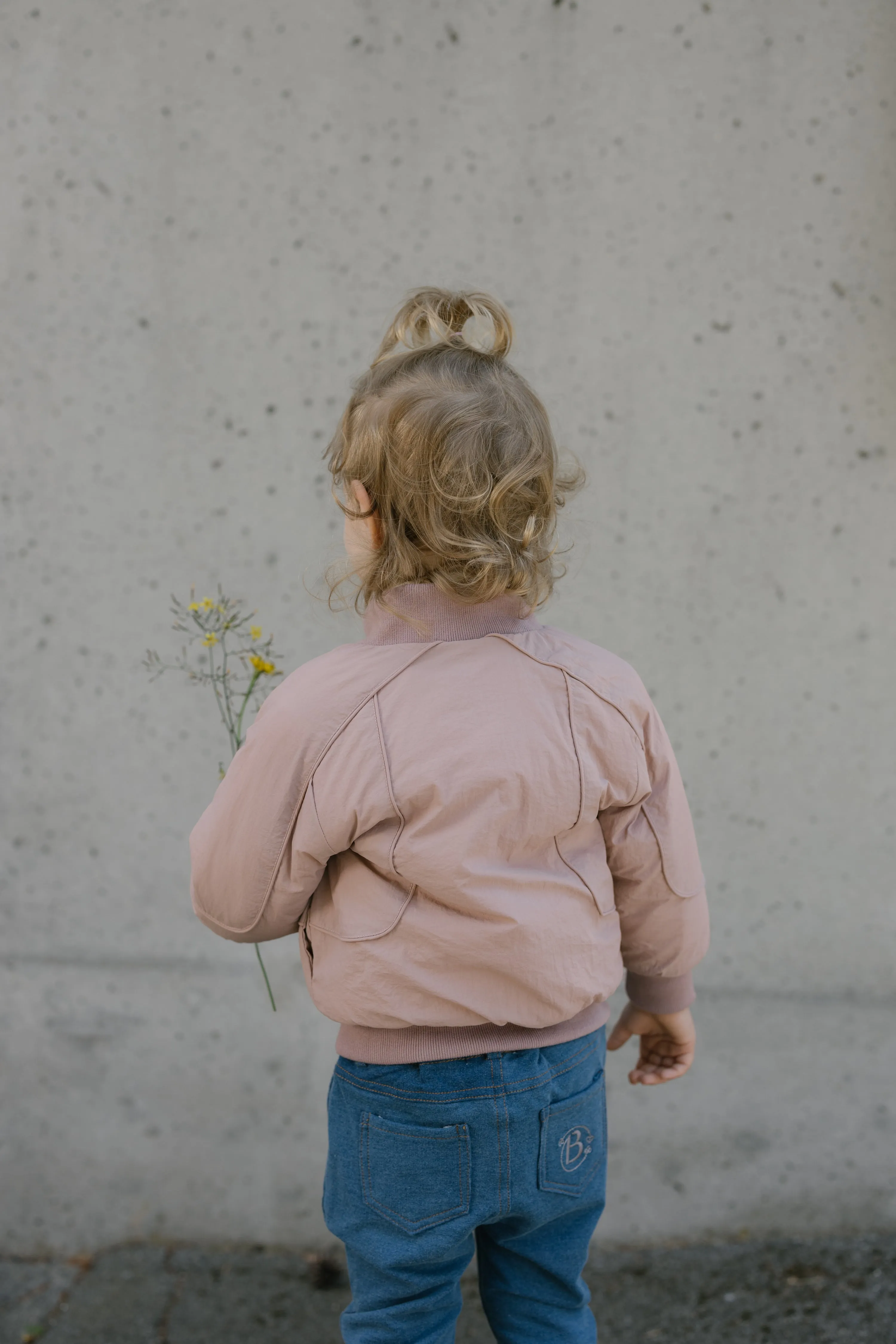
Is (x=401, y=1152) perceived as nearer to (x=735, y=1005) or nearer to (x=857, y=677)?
(x=735, y=1005)

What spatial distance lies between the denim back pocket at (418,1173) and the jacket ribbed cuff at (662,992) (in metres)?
0.40

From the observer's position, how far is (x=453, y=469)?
110 centimetres

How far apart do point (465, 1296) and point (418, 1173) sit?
1236 millimetres

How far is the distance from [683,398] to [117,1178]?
207 centimetres

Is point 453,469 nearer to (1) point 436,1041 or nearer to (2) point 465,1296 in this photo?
(1) point 436,1041

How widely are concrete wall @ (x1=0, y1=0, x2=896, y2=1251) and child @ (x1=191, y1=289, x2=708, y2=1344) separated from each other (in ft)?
2.57

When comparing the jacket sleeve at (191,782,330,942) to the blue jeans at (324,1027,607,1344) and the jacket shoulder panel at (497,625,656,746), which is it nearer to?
the blue jeans at (324,1027,607,1344)

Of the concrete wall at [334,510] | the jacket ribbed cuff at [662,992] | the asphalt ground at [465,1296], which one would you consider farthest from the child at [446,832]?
the asphalt ground at [465,1296]

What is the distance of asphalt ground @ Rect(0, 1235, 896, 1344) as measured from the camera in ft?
6.72

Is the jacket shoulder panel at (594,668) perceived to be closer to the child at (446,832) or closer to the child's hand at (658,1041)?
the child at (446,832)

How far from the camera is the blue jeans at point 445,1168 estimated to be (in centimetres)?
121

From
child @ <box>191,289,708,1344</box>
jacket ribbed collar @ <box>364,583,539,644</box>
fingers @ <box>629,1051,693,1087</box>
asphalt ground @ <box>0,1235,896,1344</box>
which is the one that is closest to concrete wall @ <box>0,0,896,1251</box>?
asphalt ground @ <box>0,1235,896,1344</box>

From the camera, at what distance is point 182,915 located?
2170 mm

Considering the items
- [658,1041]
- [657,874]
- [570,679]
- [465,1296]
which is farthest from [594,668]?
[465,1296]
